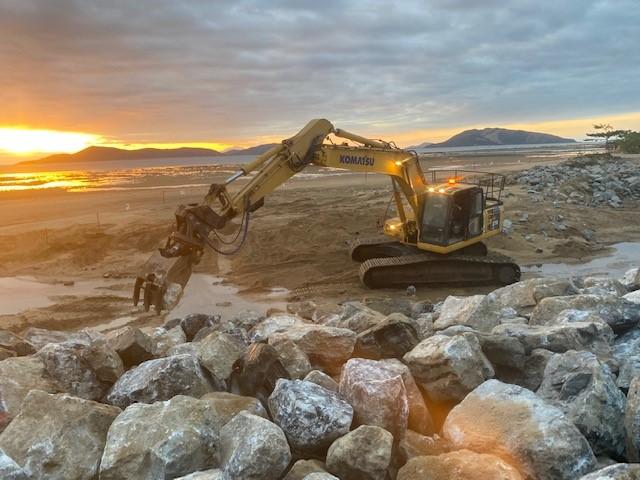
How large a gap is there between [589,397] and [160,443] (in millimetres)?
2858

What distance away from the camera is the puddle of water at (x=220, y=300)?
34.8 feet

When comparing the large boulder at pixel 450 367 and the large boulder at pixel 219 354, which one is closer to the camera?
the large boulder at pixel 450 367

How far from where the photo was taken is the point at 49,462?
11.4 feet

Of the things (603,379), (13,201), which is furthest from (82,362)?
(13,201)

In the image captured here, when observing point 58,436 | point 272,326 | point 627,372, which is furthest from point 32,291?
point 627,372

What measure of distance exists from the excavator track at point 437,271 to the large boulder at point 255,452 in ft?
27.5

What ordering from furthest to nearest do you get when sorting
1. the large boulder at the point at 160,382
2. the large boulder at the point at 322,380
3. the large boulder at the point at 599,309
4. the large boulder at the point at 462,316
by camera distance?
the large boulder at the point at 462,316
the large boulder at the point at 599,309
the large boulder at the point at 322,380
the large boulder at the point at 160,382

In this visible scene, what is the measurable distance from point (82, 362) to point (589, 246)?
1398cm

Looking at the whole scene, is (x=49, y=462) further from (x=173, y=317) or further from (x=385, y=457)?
(x=173, y=317)

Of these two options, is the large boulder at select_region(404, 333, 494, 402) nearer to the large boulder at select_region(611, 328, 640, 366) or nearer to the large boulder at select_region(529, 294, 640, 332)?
the large boulder at select_region(611, 328, 640, 366)

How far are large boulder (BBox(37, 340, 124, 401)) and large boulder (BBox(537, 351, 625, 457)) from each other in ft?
11.2

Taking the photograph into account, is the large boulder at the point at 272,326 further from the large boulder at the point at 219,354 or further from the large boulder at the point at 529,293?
the large boulder at the point at 529,293

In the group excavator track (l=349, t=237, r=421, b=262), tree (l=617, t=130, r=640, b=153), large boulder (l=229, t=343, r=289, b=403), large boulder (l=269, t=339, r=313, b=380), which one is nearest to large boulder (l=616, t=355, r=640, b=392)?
large boulder (l=269, t=339, r=313, b=380)

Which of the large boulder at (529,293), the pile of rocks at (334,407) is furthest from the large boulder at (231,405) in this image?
the large boulder at (529,293)
